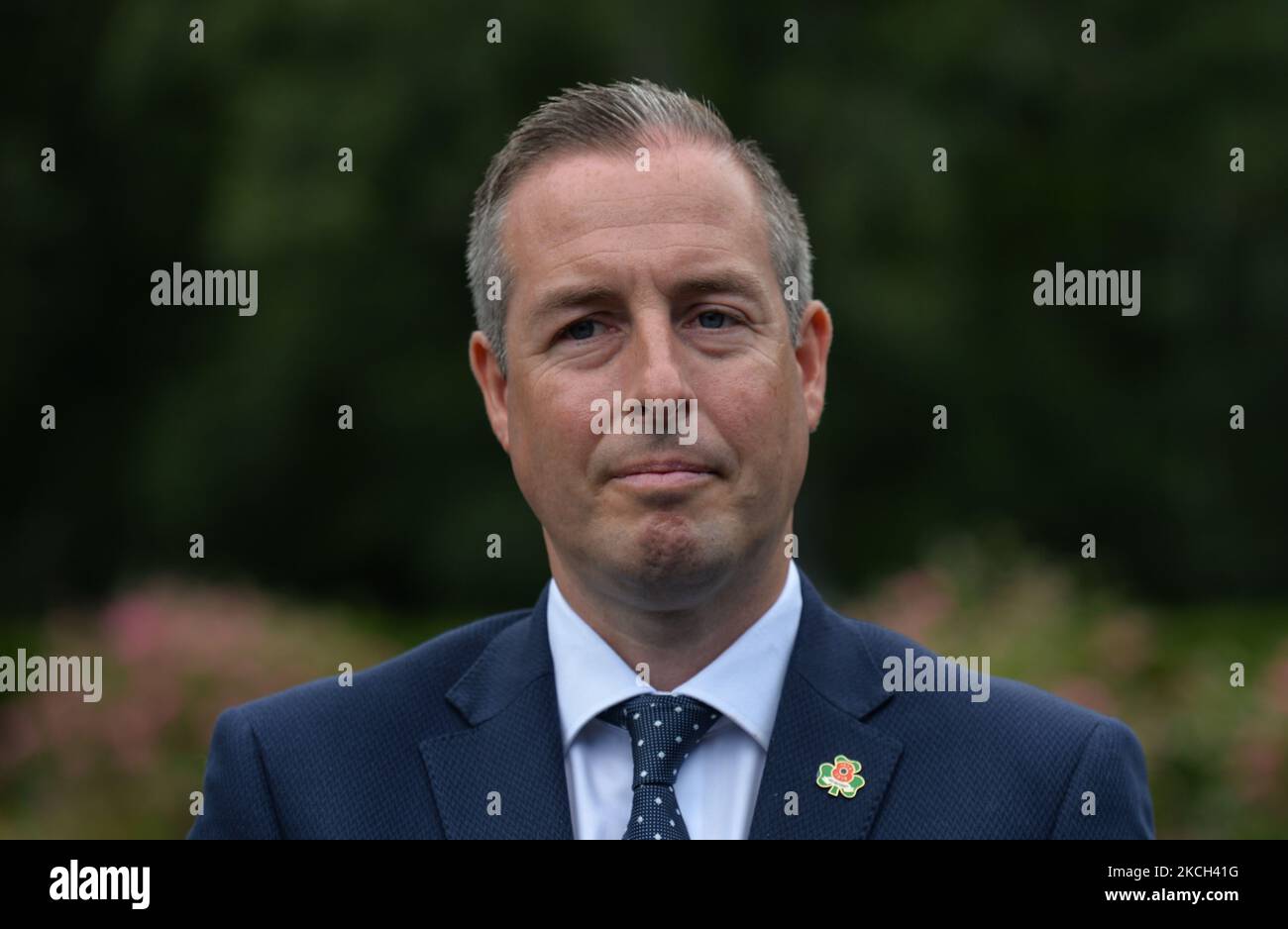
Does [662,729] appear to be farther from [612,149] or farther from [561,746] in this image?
[612,149]

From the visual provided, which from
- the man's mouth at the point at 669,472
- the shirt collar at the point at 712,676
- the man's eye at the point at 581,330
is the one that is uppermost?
the man's eye at the point at 581,330

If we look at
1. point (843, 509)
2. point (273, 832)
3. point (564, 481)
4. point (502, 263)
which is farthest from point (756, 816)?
point (843, 509)

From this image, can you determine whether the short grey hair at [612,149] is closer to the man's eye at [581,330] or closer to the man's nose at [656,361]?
the man's eye at [581,330]

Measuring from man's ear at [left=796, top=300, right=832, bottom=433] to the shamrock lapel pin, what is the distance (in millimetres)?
665

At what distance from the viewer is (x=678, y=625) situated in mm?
3115

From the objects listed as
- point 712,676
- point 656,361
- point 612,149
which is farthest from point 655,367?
point 712,676

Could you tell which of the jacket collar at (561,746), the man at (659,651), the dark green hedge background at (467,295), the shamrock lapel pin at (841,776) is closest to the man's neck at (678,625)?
the man at (659,651)

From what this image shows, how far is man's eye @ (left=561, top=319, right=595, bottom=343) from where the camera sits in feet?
10.1

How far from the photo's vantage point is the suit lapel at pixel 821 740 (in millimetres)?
2979

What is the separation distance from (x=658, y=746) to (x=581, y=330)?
75 centimetres

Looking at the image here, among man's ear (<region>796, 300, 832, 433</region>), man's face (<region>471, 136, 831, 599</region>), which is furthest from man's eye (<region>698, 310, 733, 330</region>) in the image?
man's ear (<region>796, 300, 832, 433</region>)

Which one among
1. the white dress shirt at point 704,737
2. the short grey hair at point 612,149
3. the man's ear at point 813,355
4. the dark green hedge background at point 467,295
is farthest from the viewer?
the dark green hedge background at point 467,295

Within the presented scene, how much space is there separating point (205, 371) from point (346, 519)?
6.17ft

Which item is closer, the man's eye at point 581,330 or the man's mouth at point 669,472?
the man's mouth at point 669,472
